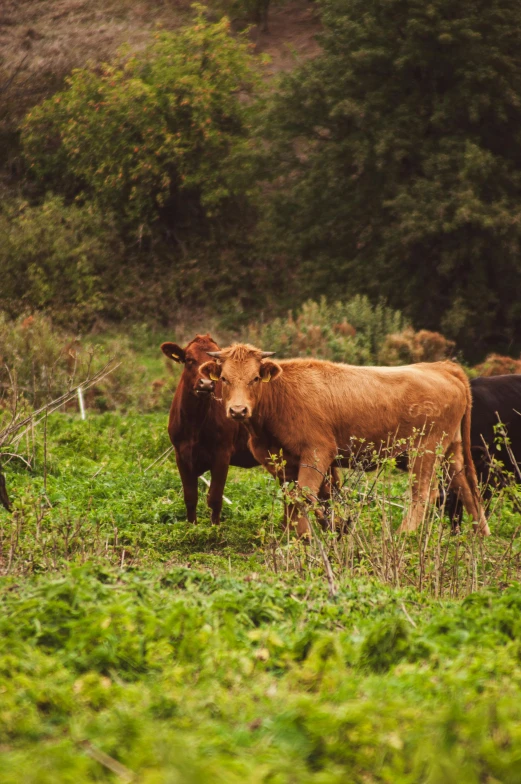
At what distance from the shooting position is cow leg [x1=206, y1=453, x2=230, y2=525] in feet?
33.8

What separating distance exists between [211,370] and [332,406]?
49.4 inches

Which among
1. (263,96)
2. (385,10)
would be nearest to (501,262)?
(385,10)

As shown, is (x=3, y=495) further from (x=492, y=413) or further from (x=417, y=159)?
(x=417, y=159)

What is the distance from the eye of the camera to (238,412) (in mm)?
8977

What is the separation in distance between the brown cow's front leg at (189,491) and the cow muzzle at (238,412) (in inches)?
59.7

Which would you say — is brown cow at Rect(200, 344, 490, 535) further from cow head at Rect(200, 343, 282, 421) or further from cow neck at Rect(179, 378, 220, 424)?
cow neck at Rect(179, 378, 220, 424)

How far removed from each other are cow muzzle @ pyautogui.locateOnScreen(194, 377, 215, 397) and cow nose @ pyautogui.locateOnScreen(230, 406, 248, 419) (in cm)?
82

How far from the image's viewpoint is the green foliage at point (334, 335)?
20812 mm

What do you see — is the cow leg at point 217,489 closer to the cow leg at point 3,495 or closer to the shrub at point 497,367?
the cow leg at point 3,495

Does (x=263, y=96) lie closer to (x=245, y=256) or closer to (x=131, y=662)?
(x=245, y=256)

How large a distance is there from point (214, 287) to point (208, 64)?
809 cm

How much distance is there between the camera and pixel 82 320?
3116cm

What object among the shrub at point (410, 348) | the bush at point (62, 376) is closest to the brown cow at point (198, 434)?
the bush at point (62, 376)

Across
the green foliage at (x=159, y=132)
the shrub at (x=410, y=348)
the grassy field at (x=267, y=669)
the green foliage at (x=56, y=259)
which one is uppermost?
the grassy field at (x=267, y=669)
